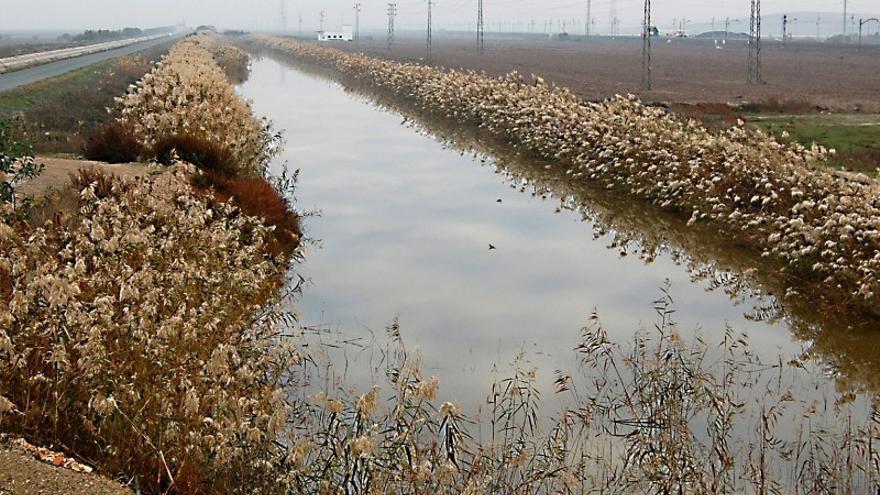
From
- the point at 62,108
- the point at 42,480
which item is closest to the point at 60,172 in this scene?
the point at 42,480

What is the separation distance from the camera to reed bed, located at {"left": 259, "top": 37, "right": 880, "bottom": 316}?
1130 centimetres

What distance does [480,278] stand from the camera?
12602 mm

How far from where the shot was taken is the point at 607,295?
1189 cm

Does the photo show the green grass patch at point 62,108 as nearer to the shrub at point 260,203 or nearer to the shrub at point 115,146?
the shrub at point 115,146

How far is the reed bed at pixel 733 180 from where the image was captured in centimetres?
1130

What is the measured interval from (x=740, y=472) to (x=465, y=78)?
3049 cm

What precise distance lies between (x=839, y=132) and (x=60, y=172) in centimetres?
2056

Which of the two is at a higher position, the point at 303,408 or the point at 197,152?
the point at 197,152

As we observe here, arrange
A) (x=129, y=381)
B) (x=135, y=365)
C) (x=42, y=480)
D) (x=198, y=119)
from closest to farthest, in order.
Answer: (x=42, y=480) → (x=129, y=381) → (x=135, y=365) → (x=198, y=119)

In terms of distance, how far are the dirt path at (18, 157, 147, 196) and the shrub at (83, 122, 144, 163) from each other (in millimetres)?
693

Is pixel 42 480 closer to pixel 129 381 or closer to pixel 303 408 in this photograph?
pixel 129 381

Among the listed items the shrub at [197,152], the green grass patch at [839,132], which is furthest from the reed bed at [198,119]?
the green grass patch at [839,132]

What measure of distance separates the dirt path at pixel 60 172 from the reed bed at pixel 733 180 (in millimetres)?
8809

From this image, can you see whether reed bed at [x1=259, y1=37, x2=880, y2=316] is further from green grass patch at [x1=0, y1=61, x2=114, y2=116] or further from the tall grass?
green grass patch at [x1=0, y1=61, x2=114, y2=116]
